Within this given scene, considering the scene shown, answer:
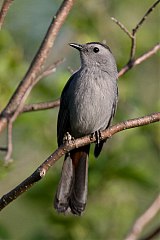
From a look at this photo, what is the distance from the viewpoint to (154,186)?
6.16 meters

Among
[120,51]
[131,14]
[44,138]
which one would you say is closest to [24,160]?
[44,138]

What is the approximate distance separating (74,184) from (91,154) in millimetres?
655

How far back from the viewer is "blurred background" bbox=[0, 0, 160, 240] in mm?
6082

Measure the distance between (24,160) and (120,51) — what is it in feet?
5.22

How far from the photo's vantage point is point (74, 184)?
18.6ft

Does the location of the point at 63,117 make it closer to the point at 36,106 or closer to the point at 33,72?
the point at 36,106

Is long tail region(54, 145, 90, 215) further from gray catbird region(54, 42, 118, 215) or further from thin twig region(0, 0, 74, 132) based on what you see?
thin twig region(0, 0, 74, 132)

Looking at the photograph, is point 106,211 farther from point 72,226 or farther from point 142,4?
point 142,4

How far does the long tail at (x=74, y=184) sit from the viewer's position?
5.28m

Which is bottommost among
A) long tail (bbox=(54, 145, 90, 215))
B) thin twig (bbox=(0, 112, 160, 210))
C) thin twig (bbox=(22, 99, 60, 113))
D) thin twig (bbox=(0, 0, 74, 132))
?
thin twig (bbox=(0, 112, 160, 210))

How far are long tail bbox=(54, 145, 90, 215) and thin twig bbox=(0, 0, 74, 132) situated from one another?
32.4 inches

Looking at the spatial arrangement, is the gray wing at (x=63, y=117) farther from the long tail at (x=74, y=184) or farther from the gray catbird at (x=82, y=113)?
the long tail at (x=74, y=184)

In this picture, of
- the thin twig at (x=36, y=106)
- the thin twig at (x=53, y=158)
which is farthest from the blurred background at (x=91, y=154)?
the thin twig at (x=53, y=158)

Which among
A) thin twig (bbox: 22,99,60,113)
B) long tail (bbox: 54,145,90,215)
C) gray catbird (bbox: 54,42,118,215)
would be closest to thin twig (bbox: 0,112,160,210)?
thin twig (bbox: 22,99,60,113)
